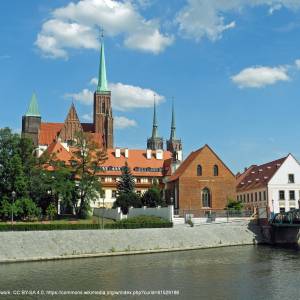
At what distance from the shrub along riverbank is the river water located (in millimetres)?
6170

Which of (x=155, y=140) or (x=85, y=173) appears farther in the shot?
(x=155, y=140)

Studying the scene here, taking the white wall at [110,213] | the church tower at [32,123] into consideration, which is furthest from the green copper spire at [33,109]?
the white wall at [110,213]

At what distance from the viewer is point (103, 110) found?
135625 mm

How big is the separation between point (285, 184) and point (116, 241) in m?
33.7

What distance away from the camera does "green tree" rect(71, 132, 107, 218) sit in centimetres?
6800

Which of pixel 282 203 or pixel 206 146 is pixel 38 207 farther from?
pixel 282 203

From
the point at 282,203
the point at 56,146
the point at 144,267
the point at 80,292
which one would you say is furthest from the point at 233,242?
the point at 56,146

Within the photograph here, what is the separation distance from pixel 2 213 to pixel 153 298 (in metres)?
35.6

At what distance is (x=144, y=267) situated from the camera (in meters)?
40.6

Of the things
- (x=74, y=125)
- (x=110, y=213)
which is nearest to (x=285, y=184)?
(x=110, y=213)

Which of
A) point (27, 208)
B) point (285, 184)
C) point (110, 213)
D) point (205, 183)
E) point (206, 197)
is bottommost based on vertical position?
point (110, 213)

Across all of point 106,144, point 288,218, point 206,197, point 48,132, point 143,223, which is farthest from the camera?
point 106,144

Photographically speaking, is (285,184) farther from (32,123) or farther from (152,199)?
(32,123)

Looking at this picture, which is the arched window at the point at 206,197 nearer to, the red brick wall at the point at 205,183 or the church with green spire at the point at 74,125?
the red brick wall at the point at 205,183
